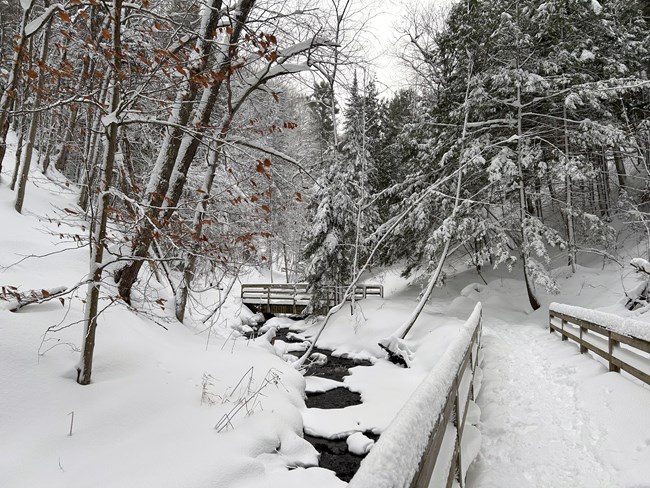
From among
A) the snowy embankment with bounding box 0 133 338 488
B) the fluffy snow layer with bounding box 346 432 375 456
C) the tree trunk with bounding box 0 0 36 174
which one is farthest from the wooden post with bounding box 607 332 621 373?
the tree trunk with bounding box 0 0 36 174

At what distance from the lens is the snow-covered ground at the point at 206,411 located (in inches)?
133

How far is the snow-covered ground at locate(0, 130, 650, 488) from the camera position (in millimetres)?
3375

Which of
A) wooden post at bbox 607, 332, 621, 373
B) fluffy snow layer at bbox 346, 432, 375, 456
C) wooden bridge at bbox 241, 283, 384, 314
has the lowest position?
wooden bridge at bbox 241, 283, 384, 314

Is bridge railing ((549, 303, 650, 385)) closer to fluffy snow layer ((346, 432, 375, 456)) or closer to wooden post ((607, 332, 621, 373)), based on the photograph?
wooden post ((607, 332, 621, 373))

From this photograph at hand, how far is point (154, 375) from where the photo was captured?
17.1ft

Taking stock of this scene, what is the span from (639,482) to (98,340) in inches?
248

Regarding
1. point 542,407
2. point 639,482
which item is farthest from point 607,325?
point 639,482

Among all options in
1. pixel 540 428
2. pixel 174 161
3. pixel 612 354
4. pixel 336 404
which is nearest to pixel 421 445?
pixel 540 428

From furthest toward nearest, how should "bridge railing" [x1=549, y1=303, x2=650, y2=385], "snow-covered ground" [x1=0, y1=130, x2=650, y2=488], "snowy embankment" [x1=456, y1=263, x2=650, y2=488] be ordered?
"bridge railing" [x1=549, y1=303, x2=650, y2=385], "snow-covered ground" [x1=0, y1=130, x2=650, y2=488], "snowy embankment" [x1=456, y1=263, x2=650, y2=488]

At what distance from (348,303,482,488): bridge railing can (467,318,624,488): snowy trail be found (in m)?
0.88

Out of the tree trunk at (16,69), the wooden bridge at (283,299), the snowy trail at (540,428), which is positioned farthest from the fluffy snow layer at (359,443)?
the wooden bridge at (283,299)

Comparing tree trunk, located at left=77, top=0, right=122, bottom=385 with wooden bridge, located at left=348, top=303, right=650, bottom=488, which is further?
tree trunk, located at left=77, top=0, right=122, bottom=385

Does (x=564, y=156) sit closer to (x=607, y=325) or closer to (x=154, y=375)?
(x=607, y=325)

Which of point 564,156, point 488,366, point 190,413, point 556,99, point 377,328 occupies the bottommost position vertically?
point 377,328
